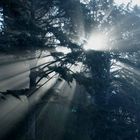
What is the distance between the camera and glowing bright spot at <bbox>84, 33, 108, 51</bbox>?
17.9 meters

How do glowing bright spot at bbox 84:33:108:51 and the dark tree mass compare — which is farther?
glowing bright spot at bbox 84:33:108:51

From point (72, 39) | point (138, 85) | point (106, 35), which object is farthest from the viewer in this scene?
point (138, 85)

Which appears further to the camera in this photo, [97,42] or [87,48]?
[97,42]

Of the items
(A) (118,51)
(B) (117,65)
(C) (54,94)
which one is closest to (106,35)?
(A) (118,51)

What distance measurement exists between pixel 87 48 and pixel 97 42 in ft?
12.8

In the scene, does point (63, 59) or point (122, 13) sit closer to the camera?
point (63, 59)

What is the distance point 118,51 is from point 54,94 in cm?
557

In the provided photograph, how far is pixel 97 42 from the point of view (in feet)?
68.0

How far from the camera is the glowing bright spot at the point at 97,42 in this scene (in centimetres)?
1789

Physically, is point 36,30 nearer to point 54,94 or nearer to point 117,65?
point 54,94

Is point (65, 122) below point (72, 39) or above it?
below

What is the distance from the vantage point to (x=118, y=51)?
937 inches

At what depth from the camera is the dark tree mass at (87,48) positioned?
15.9 meters

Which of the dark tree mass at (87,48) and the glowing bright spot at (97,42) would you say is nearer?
the dark tree mass at (87,48)
